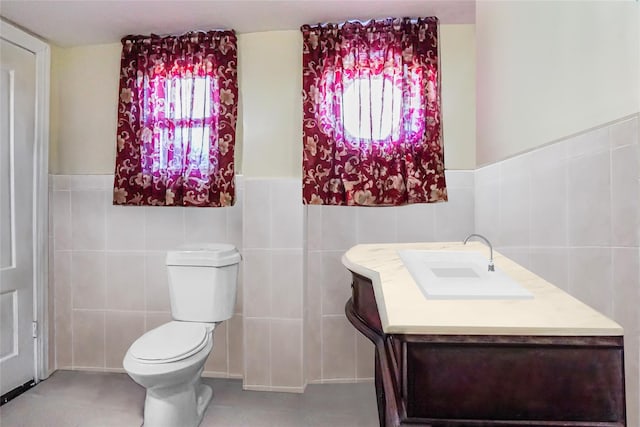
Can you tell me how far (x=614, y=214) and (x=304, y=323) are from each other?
1.81 meters

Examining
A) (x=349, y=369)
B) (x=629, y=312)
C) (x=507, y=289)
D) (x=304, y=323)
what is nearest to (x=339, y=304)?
(x=304, y=323)

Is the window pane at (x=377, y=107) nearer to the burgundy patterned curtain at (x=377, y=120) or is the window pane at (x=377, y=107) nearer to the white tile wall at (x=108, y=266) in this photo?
the burgundy patterned curtain at (x=377, y=120)

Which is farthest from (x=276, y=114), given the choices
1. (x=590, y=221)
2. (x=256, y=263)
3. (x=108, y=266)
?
(x=590, y=221)

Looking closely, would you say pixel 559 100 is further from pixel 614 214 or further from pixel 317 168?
pixel 317 168

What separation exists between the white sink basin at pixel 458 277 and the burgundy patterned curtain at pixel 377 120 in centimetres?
79

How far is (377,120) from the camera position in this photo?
89.1 inches

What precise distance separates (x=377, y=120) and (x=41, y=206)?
7.26 feet

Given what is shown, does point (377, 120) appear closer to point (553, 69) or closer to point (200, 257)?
point (553, 69)

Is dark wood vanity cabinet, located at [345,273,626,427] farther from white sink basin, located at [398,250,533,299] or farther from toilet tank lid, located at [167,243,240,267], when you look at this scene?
toilet tank lid, located at [167,243,240,267]

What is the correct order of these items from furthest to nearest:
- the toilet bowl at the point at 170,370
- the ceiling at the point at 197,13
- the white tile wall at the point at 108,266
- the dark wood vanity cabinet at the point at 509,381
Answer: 1. the white tile wall at the point at 108,266
2. the ceiling at the point at 197,13
3. the toilet bowl at the point at 170,370
4. the dark wood vanity cabinet at the point at 509,381

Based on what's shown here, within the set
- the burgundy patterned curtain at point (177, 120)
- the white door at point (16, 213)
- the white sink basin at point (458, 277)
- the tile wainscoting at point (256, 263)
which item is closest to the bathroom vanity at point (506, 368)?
the white sink basin at point (458, 277)

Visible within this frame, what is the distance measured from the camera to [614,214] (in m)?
0.87

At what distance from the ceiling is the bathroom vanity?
191cm

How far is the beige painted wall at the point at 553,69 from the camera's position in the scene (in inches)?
33.8
